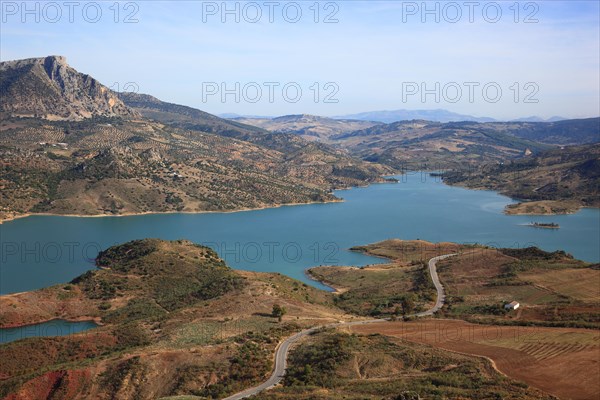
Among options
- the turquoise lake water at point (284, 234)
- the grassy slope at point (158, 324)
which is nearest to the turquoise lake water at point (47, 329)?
the grassy slope at point (158, 324)

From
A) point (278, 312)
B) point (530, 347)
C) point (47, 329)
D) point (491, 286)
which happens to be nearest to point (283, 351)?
point (278, 312)

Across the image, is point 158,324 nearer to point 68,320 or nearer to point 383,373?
point 68,320

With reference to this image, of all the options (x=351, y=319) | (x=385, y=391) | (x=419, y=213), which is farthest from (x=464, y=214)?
(x=385, y=391)

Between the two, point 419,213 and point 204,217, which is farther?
point 419,213

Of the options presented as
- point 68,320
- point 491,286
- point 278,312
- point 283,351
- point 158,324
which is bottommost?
point 68,320

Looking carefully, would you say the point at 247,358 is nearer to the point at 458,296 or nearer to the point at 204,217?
the point at 458,296

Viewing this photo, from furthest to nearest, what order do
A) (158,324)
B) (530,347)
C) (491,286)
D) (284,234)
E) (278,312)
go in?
(284,234), (491,286), (278,312), (158,324), (530,347)

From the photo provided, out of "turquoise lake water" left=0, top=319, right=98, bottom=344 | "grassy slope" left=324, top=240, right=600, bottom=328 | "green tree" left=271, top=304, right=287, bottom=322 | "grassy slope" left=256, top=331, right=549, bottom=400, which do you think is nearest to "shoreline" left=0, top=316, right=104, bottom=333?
"turquoise lake water" left=0, top=319, right=98, bottom=344

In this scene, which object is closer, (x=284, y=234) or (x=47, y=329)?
(x=47, y=329)

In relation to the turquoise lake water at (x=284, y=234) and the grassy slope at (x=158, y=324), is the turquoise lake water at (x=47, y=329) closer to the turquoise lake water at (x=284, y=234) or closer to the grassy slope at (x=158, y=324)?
the grassy slope at (x=158, y=324)
